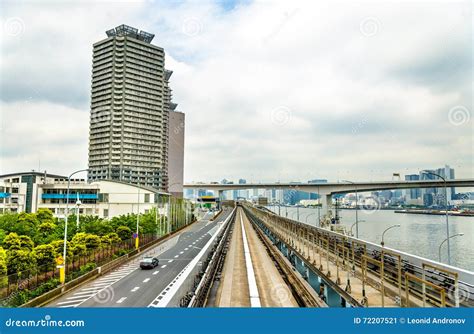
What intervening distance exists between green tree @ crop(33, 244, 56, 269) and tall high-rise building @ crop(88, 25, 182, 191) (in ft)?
274

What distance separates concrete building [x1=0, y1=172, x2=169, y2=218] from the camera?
182 feet

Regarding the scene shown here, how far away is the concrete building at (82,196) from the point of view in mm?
55562

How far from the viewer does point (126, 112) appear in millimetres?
101625

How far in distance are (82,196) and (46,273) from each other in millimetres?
44134

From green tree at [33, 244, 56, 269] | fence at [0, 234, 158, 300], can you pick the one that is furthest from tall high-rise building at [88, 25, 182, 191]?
green tree at [33, 244, 56, 269]

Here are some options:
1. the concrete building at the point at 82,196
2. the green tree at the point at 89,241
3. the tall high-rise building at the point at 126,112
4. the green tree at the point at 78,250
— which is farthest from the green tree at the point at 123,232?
the tall high-rise building at the point at 126,112

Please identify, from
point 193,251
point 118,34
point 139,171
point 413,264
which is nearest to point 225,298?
point 413,264

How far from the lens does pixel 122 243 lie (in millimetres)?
30156

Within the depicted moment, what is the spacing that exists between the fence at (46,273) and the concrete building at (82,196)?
28.8 metres

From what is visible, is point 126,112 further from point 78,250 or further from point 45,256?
point 45,256

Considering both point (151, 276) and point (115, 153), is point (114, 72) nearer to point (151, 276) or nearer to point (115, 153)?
point (115, 153)

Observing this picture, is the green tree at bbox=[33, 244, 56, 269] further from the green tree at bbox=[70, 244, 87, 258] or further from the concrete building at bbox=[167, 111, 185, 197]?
the concrete building at bbox=[167, 111, 185, 197]

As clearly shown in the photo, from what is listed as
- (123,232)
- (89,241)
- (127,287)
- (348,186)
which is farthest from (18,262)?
(348,186)

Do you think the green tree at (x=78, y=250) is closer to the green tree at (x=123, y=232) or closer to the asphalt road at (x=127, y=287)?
the asphalt road at (x=127, y=287)
